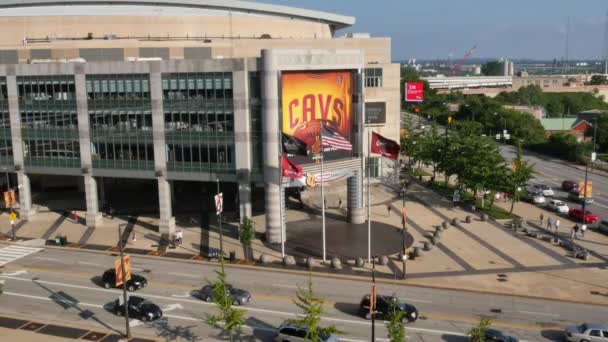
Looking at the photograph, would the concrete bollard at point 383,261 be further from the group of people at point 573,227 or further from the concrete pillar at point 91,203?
the concrete pillar at point 91,203

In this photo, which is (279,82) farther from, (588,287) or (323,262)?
(588,287)

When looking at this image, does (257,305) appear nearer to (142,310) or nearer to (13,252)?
(142,310)

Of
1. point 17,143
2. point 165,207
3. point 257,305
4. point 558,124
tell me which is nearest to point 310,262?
point 257,305

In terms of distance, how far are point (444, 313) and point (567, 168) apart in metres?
79.2

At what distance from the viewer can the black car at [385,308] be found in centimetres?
4078

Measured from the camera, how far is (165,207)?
211 ft

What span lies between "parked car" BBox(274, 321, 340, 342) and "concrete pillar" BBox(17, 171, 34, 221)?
45499 mm

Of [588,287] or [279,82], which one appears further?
[279,82]

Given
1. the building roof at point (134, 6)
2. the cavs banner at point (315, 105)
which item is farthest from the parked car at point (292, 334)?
the building roof at point (134, 6)

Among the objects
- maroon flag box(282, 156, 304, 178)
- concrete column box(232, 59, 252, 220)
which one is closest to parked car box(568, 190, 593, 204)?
maroon flag box(282, 156, 304, 178)

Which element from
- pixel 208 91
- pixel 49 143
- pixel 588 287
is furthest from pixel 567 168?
pixel 49 143

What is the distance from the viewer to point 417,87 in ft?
429

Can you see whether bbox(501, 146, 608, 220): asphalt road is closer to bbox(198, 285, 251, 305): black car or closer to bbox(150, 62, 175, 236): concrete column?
bbox(150, 62, 175, 236): concrete column

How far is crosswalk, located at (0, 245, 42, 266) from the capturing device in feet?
187
